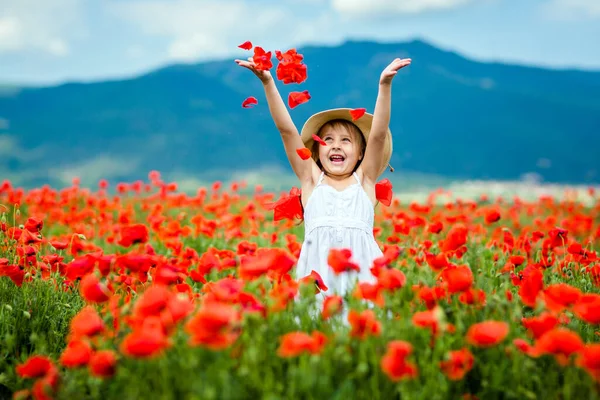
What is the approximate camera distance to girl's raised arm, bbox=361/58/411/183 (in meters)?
3.31

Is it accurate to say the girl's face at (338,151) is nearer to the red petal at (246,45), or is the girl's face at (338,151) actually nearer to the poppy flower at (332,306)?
the red petal at (246,45)

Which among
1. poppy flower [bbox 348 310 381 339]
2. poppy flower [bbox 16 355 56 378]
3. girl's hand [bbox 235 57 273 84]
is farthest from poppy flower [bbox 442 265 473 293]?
girl's hand [bbox 235 57 273 84]

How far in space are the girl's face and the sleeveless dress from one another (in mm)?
128

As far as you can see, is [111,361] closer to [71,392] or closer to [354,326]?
[71,392]

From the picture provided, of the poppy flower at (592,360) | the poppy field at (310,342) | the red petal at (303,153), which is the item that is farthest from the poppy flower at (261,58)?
the poppy flower at (592,360)

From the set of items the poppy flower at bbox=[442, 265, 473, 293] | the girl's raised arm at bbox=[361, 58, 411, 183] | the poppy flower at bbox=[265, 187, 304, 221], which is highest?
the girl's raised arm at bbox=[361, 58, 411, 183]

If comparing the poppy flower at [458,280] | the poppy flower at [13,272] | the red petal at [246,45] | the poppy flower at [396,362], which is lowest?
the poppy flower at [396,362]

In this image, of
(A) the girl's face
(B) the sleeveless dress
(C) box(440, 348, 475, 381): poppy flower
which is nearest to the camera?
(C) box(440, 348, 475, 381): poppy flower

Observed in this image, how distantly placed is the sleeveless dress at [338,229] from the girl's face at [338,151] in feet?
0.42

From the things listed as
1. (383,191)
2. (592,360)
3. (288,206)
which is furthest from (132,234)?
(592,360)

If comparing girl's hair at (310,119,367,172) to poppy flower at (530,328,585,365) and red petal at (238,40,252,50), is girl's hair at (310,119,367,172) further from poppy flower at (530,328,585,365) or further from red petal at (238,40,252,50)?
poppy flower at (530,328,585,365)

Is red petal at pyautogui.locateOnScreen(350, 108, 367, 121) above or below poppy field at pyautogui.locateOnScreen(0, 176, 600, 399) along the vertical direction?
above

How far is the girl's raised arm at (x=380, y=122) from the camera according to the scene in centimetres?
331

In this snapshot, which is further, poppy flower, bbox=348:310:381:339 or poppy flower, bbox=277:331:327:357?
poppy flower, bbox=348:310:381:339
